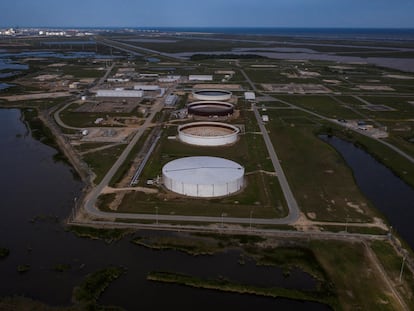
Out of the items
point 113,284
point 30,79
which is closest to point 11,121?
point 30,79

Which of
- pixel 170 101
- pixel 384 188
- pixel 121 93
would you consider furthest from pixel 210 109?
pixel 384 188

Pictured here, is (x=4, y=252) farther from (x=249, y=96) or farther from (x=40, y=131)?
(x=249, y=96)

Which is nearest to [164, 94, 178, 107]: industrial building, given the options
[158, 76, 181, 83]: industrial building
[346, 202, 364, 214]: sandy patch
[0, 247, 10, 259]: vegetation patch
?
[158, 76, 181, 83]: industrial building

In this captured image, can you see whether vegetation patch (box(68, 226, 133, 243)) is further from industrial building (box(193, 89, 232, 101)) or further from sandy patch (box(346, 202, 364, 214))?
industrial building (box(193, 89, 232, 101))

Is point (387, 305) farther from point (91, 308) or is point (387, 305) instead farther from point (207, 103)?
point (207, 103)

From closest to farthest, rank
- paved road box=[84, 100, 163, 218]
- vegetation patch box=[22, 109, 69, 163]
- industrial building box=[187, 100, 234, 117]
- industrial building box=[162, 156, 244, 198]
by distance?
paved road box=[84, 100, 163, 218] < industrial building box=[162, 156, 244, 198] < vegetation patch box=[22, 109, 69, 163] < industrial building box=[187, 100, 234, 117]

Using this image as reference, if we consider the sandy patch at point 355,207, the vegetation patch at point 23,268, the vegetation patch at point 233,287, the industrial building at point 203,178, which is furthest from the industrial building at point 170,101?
the vegetation patch at point 233,287
